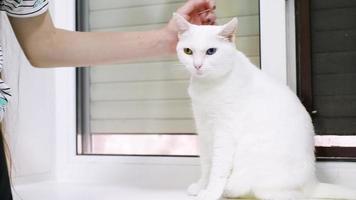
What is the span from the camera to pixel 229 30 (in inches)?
42.7

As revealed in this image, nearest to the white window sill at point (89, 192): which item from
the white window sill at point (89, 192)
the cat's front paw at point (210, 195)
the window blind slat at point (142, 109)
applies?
the white window sill at point (89, 192)

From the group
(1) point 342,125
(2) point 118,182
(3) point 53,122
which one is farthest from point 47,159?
(1) point 342,125

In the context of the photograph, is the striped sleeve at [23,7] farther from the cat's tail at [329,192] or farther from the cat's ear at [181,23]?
the cat's tail at [329,192]

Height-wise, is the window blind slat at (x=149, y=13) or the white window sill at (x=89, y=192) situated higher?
the window blind slat at (x=149, y=13)

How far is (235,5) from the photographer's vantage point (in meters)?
1.45

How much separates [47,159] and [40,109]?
7.6 inches

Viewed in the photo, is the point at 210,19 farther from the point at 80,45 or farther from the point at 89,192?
the point at 89,192

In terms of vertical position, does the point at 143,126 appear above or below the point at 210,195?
above

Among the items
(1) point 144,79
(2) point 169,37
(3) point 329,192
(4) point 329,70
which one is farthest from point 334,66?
(1) point 144,79

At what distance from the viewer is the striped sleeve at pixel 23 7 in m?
1.00

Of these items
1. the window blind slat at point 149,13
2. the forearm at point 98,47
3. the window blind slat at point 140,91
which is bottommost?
the window blind slat at point 140,91

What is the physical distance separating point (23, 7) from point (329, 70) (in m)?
0.90

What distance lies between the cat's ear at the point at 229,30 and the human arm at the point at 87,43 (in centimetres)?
16

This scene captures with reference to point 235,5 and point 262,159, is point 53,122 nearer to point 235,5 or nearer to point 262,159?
point 235,5
